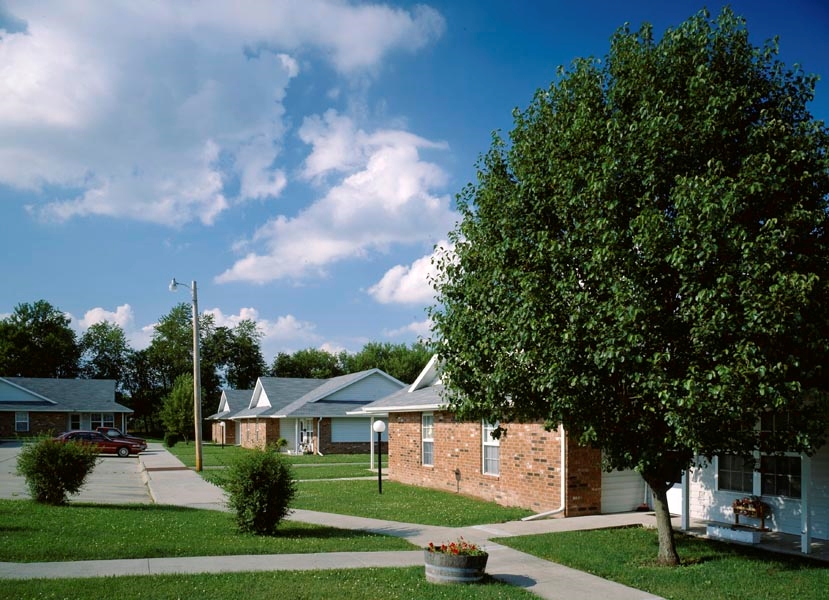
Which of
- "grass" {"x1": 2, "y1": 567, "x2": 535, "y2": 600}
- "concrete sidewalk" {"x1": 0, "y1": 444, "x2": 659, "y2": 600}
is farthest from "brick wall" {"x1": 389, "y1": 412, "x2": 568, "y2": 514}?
"grass" {"x1": 2, "y1": 567, "x2": 535, "y2": 600}

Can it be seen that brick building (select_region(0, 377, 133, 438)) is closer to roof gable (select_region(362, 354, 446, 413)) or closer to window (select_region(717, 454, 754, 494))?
roof gable (select_region(362, 354, 446, 413))

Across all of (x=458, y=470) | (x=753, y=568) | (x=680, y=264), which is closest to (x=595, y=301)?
(x=680, y=264)

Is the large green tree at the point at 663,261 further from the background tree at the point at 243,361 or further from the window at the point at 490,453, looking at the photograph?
the background tree at the point at 243,361

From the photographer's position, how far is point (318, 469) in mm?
30469

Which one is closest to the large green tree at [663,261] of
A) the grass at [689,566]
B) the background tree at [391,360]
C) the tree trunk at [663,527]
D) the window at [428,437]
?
the tree trunk at [663,527]

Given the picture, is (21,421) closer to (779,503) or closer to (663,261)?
(779,503)

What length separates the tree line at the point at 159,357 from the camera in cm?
8594

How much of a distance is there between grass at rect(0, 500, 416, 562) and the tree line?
67.8 metres

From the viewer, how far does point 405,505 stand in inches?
712

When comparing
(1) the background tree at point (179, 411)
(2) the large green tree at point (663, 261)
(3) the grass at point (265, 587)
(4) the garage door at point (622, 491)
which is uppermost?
(2) the large green tree at point (663, 261)

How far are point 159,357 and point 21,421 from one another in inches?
1338

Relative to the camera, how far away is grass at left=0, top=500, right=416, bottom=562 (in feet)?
36.5

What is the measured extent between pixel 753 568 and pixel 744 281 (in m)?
4.72

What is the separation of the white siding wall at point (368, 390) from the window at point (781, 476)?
32.3 metres
